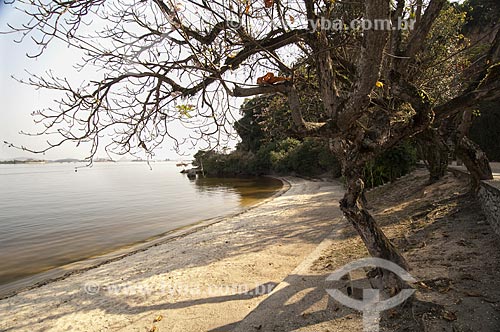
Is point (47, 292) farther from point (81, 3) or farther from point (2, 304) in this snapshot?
point (81, 3)

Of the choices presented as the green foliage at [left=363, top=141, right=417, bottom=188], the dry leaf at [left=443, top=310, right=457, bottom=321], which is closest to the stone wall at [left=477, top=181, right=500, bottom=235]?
the dry leaf at [left=443, top=310, right=457, bottom=321]

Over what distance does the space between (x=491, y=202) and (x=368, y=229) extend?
3400 millimetres

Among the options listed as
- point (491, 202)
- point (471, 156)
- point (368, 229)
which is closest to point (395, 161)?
point (471, 156)

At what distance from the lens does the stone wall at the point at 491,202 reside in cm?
505

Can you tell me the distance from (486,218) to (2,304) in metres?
10.6

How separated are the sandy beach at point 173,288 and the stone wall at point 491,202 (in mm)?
3891

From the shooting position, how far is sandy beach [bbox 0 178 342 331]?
4.67 meters

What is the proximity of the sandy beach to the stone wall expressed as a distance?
389 cm

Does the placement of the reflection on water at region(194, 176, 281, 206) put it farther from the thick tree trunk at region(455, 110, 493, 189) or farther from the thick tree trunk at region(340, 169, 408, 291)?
the thick tree trunk at region(340, 169, 408, 291)

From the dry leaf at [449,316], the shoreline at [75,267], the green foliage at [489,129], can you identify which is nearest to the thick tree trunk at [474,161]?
the dry leaf at [449,316]

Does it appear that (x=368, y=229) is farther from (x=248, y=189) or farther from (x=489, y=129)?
(x=248, y=189)

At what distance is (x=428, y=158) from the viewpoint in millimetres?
10594

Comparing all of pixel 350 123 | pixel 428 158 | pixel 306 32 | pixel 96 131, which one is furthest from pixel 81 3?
pixel 428 158

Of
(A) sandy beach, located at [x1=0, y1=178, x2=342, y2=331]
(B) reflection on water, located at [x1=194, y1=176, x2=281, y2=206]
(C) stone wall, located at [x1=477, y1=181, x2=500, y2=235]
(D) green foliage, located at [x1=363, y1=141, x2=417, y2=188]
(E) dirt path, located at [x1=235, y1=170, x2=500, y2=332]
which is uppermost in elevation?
(D) green foliage, located at [x1=363, y1=141, x2=417, y2=188]
